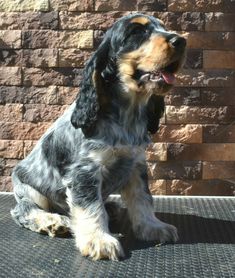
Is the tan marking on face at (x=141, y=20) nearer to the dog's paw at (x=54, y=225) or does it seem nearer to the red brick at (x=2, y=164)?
the dog's paw at (x=54, y=225)

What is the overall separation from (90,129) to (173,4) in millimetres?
2465

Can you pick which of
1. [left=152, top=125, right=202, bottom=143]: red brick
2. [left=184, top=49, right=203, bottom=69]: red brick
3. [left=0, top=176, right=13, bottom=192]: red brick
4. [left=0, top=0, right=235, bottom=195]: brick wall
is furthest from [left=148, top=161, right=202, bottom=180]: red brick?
[left=0, top=176, right=13, bottom=192]: red brick

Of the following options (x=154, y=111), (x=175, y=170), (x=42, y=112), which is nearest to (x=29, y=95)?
(x=42, y=112)

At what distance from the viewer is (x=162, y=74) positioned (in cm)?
351

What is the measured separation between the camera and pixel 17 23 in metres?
5.66

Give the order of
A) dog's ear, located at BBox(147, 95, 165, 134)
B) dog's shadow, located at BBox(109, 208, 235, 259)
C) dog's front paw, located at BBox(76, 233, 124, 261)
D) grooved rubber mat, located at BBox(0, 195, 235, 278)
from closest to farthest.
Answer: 1. grooved rubber mat, located at BBox(0, 195, 235, 278)
2. dog's front paw, located at BBox(76, 233, 124, 261)
3. dog's shadow, located at BBox(109, 208, 235, 259)
4. dog's ear, located at BBox(147, 95, 165, 134)

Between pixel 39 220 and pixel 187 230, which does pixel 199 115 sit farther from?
pixel 39 220

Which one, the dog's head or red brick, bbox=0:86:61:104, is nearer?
the dog's head

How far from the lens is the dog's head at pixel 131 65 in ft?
11.3

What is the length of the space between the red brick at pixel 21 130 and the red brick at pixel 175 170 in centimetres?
125

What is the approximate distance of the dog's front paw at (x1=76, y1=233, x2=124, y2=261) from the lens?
3322 mm

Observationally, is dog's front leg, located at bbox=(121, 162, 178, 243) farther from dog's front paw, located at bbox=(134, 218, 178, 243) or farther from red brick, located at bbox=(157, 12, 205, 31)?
red brick, located at bbox=(157, 12, 205, 31)

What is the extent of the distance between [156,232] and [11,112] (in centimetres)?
261

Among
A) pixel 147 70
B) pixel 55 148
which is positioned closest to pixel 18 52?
pixel 55 148
